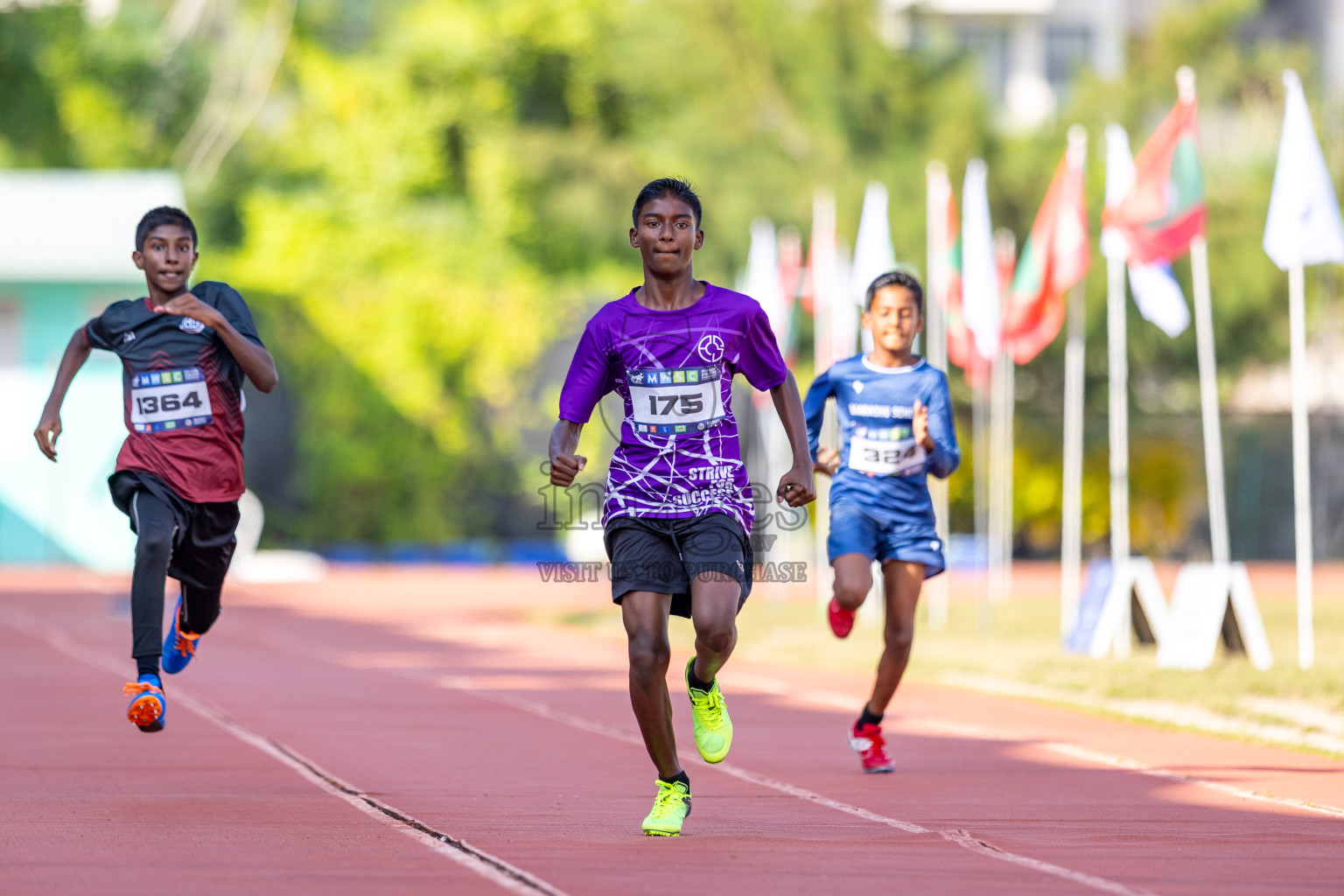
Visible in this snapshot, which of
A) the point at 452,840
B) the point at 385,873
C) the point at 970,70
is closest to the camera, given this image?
the point at 385,873

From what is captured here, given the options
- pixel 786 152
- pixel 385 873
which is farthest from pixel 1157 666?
pixel 786 152

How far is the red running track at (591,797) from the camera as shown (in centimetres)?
588

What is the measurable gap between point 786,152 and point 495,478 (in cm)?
995

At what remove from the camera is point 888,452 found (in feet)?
30.2

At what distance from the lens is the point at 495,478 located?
3238 centimetres

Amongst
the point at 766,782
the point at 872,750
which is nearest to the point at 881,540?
the point at 872,750

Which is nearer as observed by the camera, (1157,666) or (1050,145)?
(1157,666)

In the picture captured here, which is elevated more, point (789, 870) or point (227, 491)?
point (227, 491)

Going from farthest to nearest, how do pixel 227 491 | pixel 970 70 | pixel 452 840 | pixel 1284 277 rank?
pixel 970 70 < pixel 1284 277 < pixel 227 491 < pixel 452 840

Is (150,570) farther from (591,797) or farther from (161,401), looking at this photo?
(591,797)

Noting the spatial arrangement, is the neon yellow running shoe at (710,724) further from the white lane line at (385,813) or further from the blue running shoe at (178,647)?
the blue running shoe at (178,647)

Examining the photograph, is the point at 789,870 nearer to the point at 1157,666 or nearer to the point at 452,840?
the point at 452,840

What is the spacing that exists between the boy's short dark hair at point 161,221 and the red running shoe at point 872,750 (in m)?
3.60

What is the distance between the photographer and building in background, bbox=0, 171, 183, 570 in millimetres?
31250
